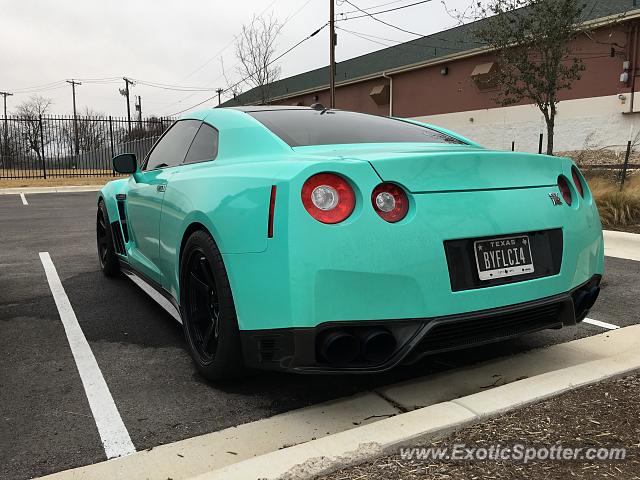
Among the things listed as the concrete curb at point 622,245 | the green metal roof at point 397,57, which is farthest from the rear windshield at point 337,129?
the green metal roof at point 397,57

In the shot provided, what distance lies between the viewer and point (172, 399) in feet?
8.91

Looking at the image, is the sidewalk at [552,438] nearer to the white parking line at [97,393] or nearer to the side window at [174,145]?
the white parking line at [97,393]

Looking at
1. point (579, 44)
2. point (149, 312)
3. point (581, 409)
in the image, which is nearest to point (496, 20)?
point (579, 44)

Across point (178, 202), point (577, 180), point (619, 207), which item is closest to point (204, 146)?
point (178, 202)

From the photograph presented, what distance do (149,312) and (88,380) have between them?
132 centimetres

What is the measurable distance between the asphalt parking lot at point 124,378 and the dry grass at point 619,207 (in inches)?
126

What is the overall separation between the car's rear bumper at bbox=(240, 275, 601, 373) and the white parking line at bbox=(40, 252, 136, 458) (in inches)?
24.0

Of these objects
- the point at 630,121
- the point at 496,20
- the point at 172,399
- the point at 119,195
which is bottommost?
the point at 172,399

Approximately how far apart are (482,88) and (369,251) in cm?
2332

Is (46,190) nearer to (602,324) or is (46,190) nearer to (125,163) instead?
(125,163)

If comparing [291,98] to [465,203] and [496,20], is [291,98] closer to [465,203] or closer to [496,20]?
[496,20]

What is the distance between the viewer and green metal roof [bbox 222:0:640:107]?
65.0 feet

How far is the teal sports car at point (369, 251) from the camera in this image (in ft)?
7.26

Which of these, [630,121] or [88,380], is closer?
[88,380]
